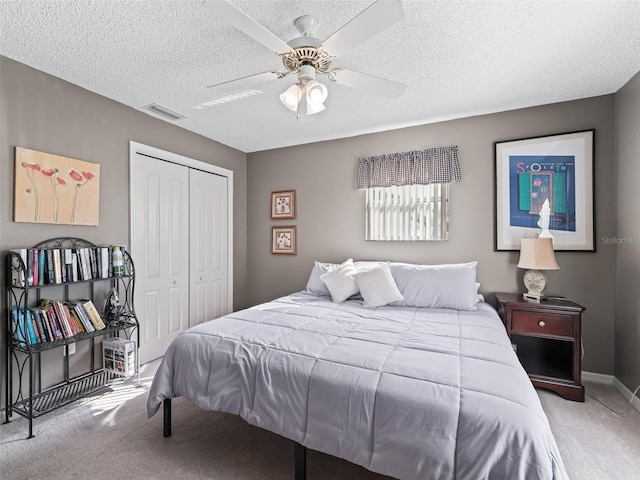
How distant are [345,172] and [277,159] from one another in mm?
1065

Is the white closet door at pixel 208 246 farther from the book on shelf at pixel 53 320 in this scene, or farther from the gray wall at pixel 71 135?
the book on shelf at pixel 53 320

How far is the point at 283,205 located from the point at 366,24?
2.99 meters

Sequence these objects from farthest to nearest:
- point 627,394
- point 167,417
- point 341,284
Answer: point 341,284
point 627,394
point 167,417

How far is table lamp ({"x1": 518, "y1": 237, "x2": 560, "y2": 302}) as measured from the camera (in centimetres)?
264

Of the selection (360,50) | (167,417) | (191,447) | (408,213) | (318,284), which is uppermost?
(360,50)

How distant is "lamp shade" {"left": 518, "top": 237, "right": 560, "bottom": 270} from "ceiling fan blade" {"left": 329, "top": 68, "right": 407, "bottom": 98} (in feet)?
5.98

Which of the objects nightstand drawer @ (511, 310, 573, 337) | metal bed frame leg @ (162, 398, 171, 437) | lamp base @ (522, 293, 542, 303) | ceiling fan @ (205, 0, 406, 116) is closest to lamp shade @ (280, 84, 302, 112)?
ceiling fan @ (205, 0, 406, 116)

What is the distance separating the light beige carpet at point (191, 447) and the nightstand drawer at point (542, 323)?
1.80ft

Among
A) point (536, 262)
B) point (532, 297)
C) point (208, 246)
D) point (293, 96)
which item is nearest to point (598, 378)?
point (532, 297)

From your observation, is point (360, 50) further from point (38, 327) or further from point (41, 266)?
point (38, 327)

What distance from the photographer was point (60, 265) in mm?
2289

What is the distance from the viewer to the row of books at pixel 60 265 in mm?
2127

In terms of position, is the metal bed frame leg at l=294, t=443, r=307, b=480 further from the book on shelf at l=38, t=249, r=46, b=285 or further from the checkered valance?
the checkered valance

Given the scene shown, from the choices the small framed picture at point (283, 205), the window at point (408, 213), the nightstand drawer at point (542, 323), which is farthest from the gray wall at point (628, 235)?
the small framed picture at point (283, 205)
